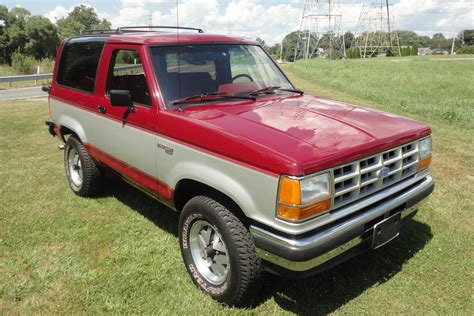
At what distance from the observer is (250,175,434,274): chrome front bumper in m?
2.49

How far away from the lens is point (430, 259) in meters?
3.65

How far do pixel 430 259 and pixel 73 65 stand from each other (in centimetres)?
445

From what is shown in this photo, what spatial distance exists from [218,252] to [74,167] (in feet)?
9.96

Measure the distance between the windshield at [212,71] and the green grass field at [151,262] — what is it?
1.59 metres

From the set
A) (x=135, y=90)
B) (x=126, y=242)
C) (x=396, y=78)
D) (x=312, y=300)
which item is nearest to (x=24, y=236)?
(x=126, y=242)

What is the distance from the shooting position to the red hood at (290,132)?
2502 millimetres

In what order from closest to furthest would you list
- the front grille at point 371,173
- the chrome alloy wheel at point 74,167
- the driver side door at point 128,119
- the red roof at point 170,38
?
the front grille at point 371,173 < the driver side door at point 128,119 < the red roof at point 170,38 < the chrome alloy wheel at point 74,167

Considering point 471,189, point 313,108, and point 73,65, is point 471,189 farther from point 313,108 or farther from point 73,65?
point 73,65

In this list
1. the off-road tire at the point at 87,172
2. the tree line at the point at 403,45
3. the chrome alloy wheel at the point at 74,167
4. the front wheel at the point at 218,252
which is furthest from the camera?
the tree line at the point at 403,45

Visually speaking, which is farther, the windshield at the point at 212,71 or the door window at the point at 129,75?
the door window at the point at 129,75

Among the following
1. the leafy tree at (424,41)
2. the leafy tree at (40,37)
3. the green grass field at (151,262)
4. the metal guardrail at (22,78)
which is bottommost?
the green grass field at (151,262)

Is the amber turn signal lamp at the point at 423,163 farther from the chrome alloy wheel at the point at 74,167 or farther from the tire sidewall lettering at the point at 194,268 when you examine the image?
the chrome alloy wheel at the point at 74,167

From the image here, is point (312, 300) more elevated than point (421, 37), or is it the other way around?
point (421, 37)

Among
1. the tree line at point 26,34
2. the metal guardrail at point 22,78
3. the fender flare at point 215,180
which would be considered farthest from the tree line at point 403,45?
the tree line at point 26,34
